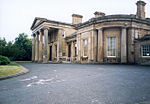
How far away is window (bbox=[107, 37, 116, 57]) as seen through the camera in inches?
690

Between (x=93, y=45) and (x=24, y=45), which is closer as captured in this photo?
(x=93, y=45)

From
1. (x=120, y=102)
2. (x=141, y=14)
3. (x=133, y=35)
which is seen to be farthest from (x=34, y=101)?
(x=141, y=14)

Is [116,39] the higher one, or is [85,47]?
[116,39]

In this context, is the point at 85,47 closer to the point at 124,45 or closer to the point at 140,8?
the point at 124,45

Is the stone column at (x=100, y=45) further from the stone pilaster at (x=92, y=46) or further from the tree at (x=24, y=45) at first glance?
the tree at (x=24, y=45)

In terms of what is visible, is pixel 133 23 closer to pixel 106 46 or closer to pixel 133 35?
pixel 133 35

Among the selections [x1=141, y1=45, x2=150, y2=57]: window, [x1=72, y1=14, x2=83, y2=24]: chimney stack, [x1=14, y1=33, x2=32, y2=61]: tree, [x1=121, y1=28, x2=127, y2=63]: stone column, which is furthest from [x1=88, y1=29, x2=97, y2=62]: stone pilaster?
[x1=14, y1=33, x2=32, y2=61]: tree

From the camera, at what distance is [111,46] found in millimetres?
17703

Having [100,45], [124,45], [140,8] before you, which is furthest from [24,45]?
[140,8]

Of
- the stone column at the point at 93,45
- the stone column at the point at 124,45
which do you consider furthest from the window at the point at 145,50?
the stone column at the point at 93,45

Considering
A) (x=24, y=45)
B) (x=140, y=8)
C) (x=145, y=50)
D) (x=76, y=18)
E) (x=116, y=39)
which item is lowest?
(x=145, y=50)

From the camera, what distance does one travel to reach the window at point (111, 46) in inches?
690

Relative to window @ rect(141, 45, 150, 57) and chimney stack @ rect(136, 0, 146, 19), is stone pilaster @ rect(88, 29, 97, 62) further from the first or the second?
chimney stack @ rect(136, 0, 146, 19)

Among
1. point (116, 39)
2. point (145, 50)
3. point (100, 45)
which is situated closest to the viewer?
point (145, 50)
